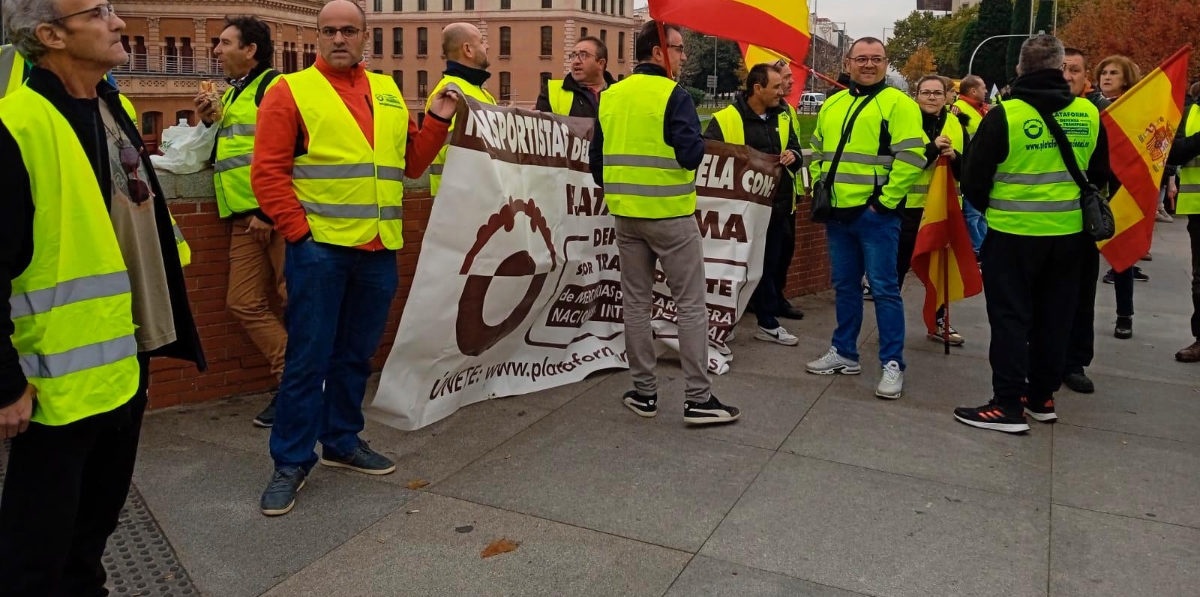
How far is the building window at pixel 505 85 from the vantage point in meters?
103

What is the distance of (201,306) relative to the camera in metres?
5.48

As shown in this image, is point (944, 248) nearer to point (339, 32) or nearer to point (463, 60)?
point (463, 60)

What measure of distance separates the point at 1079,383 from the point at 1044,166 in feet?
5.63

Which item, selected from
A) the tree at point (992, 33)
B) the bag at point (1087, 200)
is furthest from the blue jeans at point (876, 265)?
the tree at point (992, 33)

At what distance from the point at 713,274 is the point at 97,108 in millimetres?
4637

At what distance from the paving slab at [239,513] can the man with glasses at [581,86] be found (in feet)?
11.0

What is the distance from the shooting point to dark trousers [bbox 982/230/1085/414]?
17.4 ft

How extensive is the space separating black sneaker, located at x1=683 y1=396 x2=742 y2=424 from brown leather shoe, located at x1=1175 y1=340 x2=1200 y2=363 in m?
3.80

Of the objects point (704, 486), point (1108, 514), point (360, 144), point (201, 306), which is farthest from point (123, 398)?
point (1108, 514)

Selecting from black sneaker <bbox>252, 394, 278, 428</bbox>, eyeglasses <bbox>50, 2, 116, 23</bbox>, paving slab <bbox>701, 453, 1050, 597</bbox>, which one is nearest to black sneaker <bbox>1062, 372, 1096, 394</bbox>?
paving slab <bbox>701, 453, 1050, 597</bbox>

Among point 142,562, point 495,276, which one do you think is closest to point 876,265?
point 495,276

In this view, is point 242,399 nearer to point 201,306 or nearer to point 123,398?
point 201,306

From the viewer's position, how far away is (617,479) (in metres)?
4.50

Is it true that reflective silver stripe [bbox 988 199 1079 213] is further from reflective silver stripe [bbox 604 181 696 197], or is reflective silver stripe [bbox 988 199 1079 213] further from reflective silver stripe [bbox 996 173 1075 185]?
reflective silver stripe [bbox 604 181 696 197]
